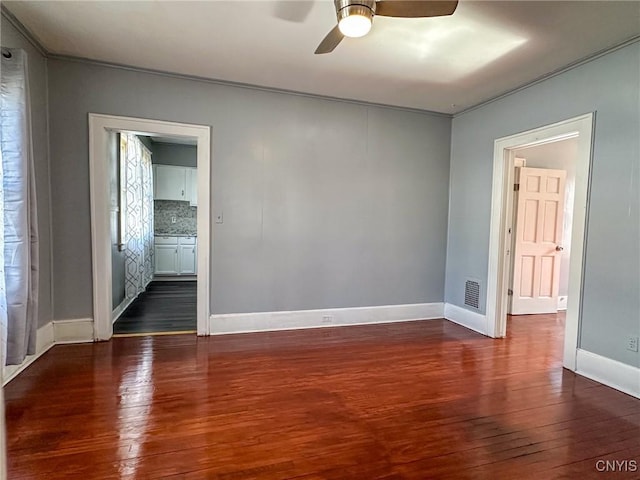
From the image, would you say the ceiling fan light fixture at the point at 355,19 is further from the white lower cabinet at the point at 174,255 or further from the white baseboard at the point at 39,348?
the white lower cabinet at the point at 174,255

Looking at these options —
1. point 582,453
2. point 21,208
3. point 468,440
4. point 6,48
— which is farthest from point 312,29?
point 582,453

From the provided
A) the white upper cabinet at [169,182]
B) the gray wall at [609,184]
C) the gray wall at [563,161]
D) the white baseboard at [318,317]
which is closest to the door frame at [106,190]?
the white baseboard at [318,317]

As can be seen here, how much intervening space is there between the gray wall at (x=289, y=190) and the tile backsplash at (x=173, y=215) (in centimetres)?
399

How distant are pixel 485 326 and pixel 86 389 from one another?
396 centimetres

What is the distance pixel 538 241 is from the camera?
5.11 metres

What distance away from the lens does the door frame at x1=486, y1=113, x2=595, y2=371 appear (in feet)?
10.2

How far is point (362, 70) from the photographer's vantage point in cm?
343

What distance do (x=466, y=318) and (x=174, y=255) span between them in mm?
5462

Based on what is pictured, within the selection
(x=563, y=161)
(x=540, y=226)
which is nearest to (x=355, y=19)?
(x=540, y=226)

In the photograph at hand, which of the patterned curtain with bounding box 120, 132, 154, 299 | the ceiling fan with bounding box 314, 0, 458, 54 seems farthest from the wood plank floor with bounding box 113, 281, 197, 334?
the ceiling fan with bounding box 314, 0, 458, 54

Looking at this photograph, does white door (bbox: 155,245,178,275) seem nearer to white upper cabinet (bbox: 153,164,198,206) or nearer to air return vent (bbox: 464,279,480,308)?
white upper cabinet (bbox: 153,164,198,206)

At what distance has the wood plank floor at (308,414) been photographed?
1899 mm

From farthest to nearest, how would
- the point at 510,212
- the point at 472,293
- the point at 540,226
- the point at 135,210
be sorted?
1. the point at 135,210
2. the point at 540,226
3. the point at 472,293
4. the point at 510,212

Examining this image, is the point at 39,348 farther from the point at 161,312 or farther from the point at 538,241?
the point at 538,241
